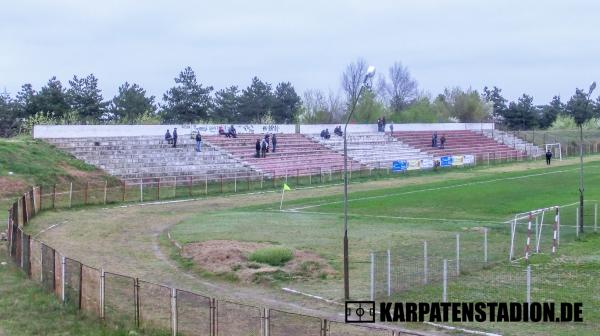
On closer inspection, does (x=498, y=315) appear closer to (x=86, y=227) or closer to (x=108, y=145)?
(x=86, y=227)

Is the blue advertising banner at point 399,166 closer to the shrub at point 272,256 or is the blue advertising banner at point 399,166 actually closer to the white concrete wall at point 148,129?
the white concrete wall at point 148,129

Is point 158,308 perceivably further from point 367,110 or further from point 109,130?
point 367,110

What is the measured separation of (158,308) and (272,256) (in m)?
7.31

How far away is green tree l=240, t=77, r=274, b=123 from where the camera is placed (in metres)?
118

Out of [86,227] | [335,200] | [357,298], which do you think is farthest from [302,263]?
[335,200]

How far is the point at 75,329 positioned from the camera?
1588 cm

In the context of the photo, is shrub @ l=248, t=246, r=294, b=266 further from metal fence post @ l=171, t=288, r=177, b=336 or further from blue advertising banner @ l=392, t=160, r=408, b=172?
blue advertising banner @ l=392, t=160, r=408, b=172

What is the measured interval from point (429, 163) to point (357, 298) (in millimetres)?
53213

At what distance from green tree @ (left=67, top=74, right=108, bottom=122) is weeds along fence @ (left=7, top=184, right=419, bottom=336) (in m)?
70.3

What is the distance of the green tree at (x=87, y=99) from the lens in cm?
9006

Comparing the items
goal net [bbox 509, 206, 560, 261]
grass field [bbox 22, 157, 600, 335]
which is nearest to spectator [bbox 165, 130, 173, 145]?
grass field [bbox 22, 157, 600, 335]

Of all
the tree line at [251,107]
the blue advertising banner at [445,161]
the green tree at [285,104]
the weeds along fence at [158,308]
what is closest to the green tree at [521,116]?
the tree line at [251,107]

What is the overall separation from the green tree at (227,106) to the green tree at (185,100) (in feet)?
38.0

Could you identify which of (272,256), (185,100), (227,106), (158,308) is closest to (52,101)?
(185,100)
